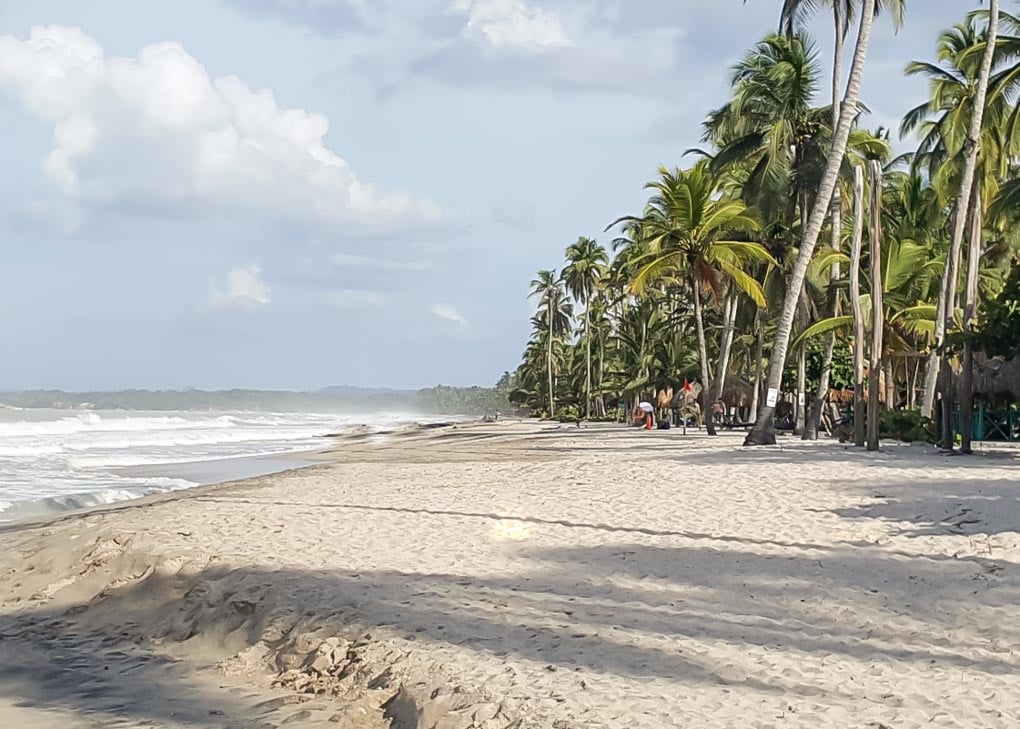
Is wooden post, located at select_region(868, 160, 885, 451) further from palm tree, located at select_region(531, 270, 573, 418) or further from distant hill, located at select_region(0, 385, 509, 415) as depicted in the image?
distant hill, located at select_region(0, 385, 509, 415)

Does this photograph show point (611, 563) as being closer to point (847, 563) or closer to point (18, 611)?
point (847, 563)

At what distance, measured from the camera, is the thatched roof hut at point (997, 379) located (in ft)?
61.7

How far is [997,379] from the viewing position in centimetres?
1922

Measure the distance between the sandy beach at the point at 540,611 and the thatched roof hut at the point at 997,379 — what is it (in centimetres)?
706

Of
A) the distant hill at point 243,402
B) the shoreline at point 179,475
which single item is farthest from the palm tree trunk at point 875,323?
the distant hill at point 243,402

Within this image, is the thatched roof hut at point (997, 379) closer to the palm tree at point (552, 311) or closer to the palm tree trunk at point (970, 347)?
the palm tree trunk at point (970, 347)

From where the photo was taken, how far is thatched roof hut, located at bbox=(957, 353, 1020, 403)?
18797 mm

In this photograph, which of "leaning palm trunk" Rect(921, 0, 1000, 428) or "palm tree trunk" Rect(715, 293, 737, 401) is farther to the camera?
"palm tree trunk" Rect(715, 293, 737, 401)

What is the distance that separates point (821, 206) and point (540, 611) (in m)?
13.8

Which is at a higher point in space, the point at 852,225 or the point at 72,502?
the point at 852,225

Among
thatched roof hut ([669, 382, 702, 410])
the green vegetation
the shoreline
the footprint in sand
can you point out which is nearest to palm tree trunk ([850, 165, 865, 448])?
the green vegetation

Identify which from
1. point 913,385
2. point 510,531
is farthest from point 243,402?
point 510,531

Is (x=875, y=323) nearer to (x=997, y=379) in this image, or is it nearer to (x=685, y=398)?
(x=997, y=379)

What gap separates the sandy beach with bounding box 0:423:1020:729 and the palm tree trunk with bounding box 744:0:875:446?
7.00 metres
